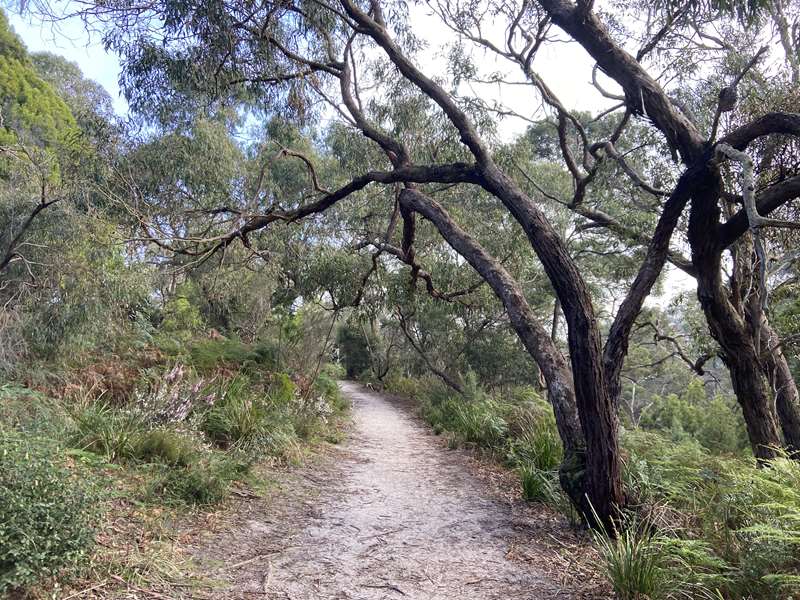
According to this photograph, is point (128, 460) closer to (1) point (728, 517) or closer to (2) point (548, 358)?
(2) point (548, 358)

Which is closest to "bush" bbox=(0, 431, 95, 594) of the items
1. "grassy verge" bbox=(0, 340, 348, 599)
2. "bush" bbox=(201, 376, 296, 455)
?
"grassy verge" bbox=(0, 340, 348, 599)

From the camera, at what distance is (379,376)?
2658 cm

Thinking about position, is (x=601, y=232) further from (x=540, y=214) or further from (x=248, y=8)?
(x=248, y=8)

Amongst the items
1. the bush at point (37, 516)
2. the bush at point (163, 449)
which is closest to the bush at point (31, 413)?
the bush at point (163, 449)

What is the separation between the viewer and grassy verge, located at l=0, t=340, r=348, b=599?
2.98 meters

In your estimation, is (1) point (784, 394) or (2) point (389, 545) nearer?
(2) point (389, 545)

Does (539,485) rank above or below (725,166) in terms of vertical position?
below

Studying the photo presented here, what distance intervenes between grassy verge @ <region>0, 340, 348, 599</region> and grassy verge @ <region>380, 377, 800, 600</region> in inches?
114

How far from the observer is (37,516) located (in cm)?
297

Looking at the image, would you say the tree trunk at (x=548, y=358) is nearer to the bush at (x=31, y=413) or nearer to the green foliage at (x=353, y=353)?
the bush at (x=31, y=413)

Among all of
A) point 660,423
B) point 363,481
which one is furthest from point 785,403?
point 660,423

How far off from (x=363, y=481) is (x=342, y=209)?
28.0 feet

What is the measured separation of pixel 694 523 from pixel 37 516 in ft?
14.2

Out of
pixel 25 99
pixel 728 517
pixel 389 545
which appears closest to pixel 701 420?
pixel 728 517
